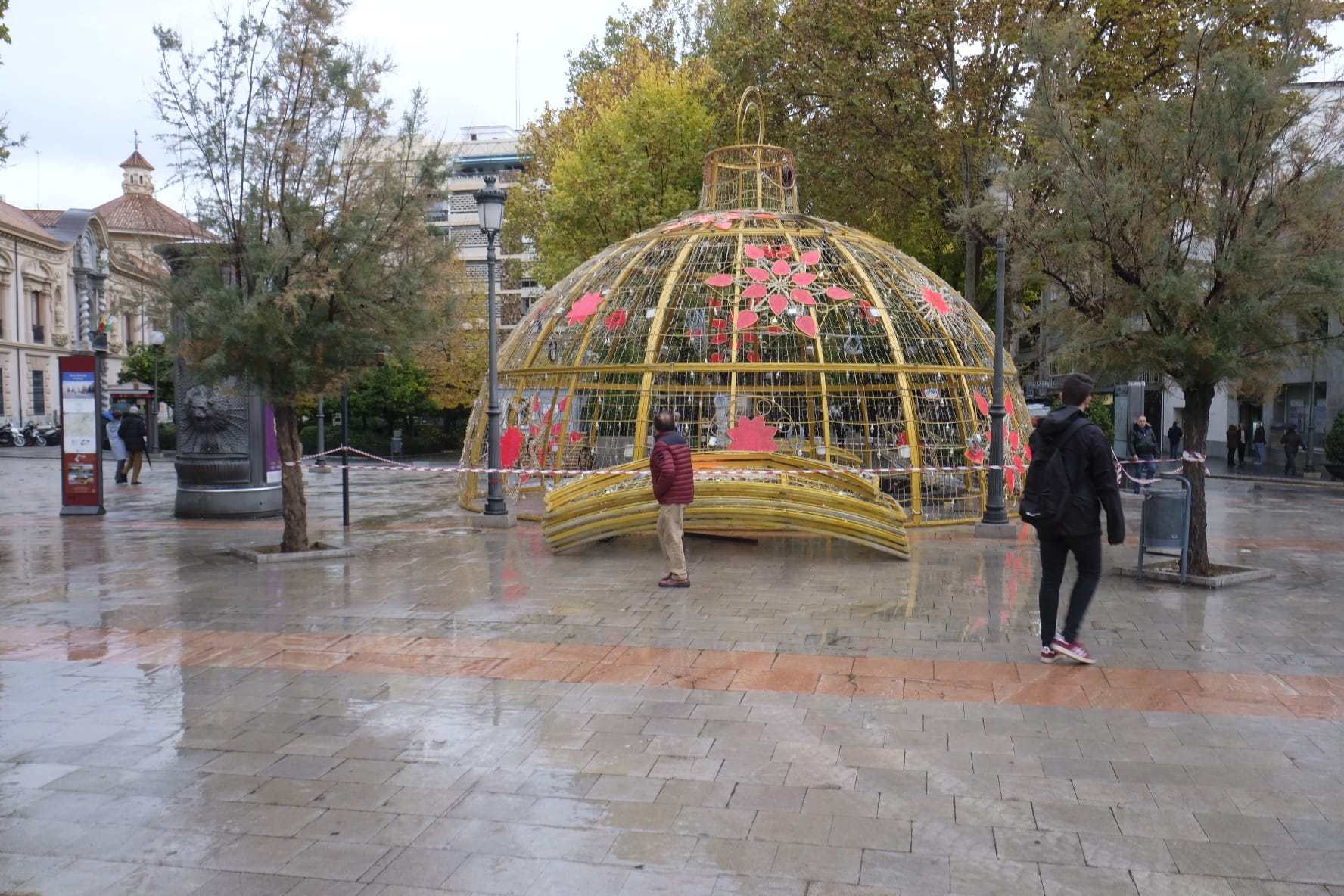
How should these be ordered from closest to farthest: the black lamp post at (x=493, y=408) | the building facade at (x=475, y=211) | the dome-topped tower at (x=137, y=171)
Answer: the black lamp post at (x=493, y=408), the building facade at (x=475, y=211), the dome-topped tower at (x=137, y=171)

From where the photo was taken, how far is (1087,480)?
22.1 ft

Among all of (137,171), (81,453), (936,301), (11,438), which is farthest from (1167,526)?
(137,171)

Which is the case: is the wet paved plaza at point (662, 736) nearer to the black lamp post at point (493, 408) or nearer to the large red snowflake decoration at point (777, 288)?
the black lamp post at point (493, 408)

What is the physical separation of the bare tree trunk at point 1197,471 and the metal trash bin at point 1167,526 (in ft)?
0.37

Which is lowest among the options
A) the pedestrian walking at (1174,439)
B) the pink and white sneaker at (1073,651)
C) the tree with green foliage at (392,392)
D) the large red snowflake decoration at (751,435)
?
the pink and white sneaker at (1073,651)

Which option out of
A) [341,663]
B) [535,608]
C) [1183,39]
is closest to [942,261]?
[1183,39]

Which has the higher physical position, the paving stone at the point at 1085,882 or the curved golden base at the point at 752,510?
the curved golden base at the point at 752,510

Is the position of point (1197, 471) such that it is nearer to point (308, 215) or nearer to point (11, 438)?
point (308, 215)

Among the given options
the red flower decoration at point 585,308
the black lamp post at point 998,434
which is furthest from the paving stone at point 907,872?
the red flower decoration at point 585,308

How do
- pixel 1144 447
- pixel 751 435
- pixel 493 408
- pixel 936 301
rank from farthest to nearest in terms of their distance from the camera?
1. pixel 1144 447
2. pixel 936 301
3. pixel 493 408
4. pixel 751 435

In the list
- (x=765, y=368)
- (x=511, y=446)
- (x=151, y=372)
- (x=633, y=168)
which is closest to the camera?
(x=765, y=368)

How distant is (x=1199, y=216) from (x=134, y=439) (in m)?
19.8

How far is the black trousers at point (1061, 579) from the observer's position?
677cm

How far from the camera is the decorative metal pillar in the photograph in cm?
1293
